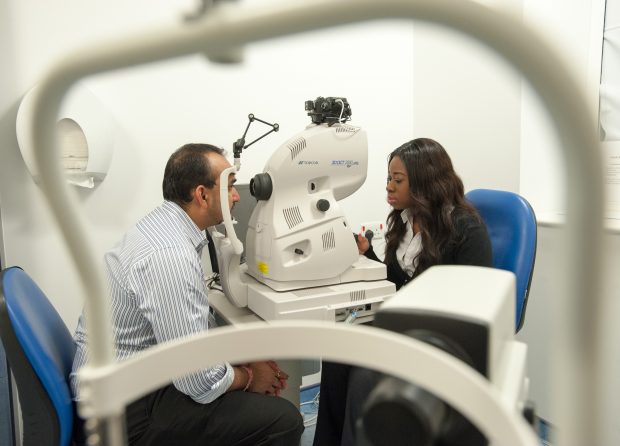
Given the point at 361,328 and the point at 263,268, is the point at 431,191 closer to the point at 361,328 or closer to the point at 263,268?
the point at 263,268

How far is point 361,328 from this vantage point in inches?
16.6

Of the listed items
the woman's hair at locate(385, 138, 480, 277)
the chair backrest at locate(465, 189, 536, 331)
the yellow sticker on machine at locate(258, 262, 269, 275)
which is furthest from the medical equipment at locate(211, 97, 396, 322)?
the chair backrest at locate(465, 189, 536, 331)

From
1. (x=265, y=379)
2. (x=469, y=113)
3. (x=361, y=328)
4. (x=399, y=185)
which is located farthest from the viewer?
(x=469, y=113)

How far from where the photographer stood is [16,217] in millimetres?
1843

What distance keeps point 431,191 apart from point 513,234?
330 millimetres

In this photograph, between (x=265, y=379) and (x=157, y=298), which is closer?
(x=157, y=298)

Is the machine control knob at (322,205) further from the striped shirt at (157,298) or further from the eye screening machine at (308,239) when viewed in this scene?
the striped shirt at (157,298)

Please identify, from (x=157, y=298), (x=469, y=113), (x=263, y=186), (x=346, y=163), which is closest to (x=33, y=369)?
(x=157, y=298)

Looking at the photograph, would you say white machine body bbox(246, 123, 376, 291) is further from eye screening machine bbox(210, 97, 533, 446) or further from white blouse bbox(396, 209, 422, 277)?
white blouse bbox(396, 209, 422, 277)

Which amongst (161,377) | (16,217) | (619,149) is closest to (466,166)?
(619,149)

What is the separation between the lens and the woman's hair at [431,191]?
1711mm

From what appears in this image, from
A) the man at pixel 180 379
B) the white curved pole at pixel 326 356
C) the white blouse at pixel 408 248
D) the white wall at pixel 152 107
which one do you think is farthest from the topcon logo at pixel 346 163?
the white curved pole at pixel 326 356

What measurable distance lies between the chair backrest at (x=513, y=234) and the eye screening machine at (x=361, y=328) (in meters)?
1.36

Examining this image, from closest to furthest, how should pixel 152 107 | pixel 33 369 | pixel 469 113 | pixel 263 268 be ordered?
pixel 33 369
pixel 263 268
pixel 152 107
pixel 469 113
